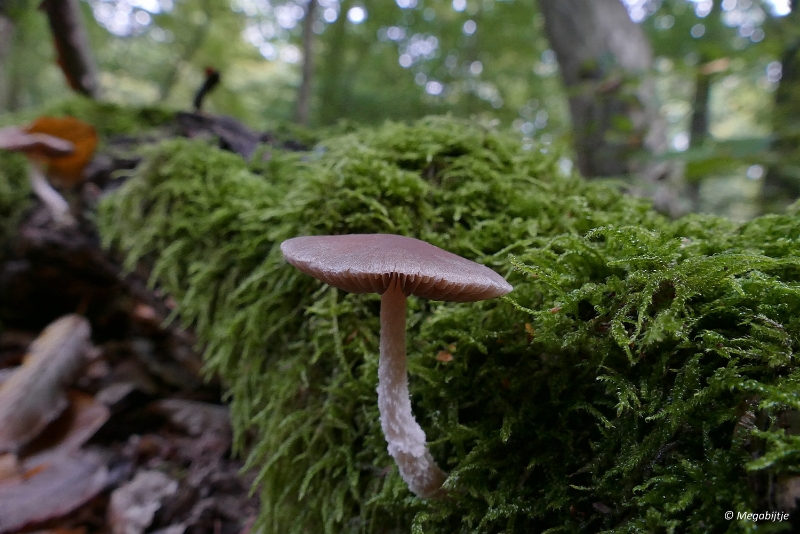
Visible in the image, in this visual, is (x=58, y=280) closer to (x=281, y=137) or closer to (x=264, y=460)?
(x=281, y=137)

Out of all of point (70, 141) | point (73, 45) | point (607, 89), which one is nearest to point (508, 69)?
point (607, 89)

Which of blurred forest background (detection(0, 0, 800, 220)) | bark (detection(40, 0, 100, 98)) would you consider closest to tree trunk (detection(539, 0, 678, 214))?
blurred forest background (detection(0, 0, 800, 220))

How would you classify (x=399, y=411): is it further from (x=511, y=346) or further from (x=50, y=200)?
(x=50, y=200)

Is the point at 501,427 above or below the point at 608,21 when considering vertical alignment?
below

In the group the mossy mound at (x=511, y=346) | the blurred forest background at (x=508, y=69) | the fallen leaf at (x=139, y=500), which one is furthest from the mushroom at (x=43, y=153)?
the fallen leaf at (x=139, y=500)

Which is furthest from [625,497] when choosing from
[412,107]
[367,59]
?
[367,59]

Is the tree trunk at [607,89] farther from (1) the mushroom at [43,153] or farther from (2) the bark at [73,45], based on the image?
(2) the bark at [73,45]
